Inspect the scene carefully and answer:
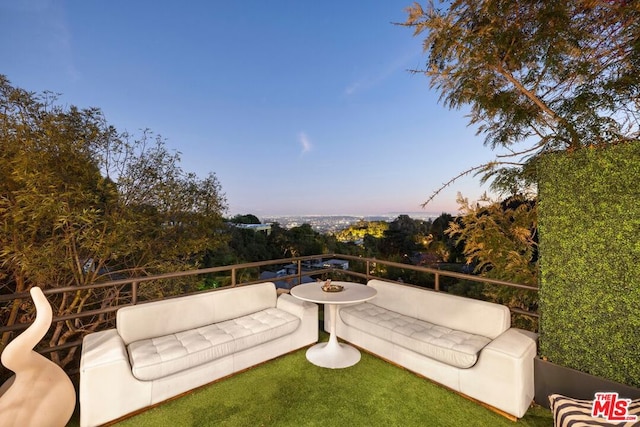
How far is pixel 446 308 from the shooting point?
2.66 meters

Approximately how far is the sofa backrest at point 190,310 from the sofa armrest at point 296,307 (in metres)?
0.11

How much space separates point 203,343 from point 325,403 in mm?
1086

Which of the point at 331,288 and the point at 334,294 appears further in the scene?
the point at 331,288

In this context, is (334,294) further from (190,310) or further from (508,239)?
(508,239)

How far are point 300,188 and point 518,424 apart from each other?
9654 millimetres

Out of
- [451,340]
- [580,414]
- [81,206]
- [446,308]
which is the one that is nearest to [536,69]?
[446,308]

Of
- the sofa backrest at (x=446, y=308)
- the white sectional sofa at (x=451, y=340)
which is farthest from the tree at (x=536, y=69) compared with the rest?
the white sectional sofa at (x=451, y=340)

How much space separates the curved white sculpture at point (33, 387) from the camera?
1.45 metres

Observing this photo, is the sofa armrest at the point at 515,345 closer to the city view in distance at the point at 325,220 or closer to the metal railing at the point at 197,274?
the metal railing at the point at 197,274

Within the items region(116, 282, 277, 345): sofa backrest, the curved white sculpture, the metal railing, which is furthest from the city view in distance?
the curved white sculpture

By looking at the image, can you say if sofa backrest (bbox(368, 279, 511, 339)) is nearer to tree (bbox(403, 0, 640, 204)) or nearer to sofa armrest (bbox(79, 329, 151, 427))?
tree (bbox(403, 0, 640, 204))

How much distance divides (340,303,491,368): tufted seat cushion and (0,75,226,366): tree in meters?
2.51

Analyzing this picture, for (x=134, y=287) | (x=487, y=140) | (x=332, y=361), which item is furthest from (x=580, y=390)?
(x=134, y=287)

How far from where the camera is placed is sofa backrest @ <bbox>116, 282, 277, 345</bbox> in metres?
2.30
